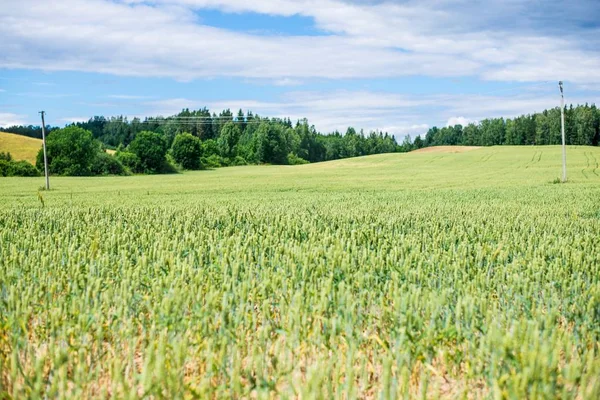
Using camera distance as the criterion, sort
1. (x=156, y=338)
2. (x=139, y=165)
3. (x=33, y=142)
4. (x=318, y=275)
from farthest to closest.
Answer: (x=33, y=142), (x=139, y=165), (x=318, y=275), (x=156, y=338)

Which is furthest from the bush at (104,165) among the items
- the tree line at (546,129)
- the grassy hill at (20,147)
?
the tree line at (546,129)

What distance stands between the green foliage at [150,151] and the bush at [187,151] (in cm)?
743

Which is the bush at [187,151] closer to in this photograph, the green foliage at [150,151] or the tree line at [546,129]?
the green foliage at [150,151]

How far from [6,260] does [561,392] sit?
601 cm

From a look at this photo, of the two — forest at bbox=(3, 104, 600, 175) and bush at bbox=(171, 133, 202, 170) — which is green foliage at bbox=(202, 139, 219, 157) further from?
bush at bbox=(171, 133, 202, 170)

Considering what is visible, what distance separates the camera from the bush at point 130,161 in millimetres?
95625

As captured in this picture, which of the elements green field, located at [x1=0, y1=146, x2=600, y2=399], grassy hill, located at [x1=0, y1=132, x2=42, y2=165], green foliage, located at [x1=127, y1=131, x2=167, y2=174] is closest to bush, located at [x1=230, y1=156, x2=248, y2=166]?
green foliage, located at [x1=127, y1=131, x2=167, y2=174]

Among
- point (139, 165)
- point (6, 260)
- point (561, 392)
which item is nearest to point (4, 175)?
point (139, 165)

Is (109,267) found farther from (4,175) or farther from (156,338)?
(4,175)

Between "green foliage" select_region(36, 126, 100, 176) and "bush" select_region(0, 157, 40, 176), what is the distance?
264cm

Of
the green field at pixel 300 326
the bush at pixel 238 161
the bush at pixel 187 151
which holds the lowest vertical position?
the green field at pixel 300 326

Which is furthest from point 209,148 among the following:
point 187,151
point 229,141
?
point 187,151

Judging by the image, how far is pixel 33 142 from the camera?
376ft

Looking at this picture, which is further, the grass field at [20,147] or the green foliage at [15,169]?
the grass field at [20,147]
